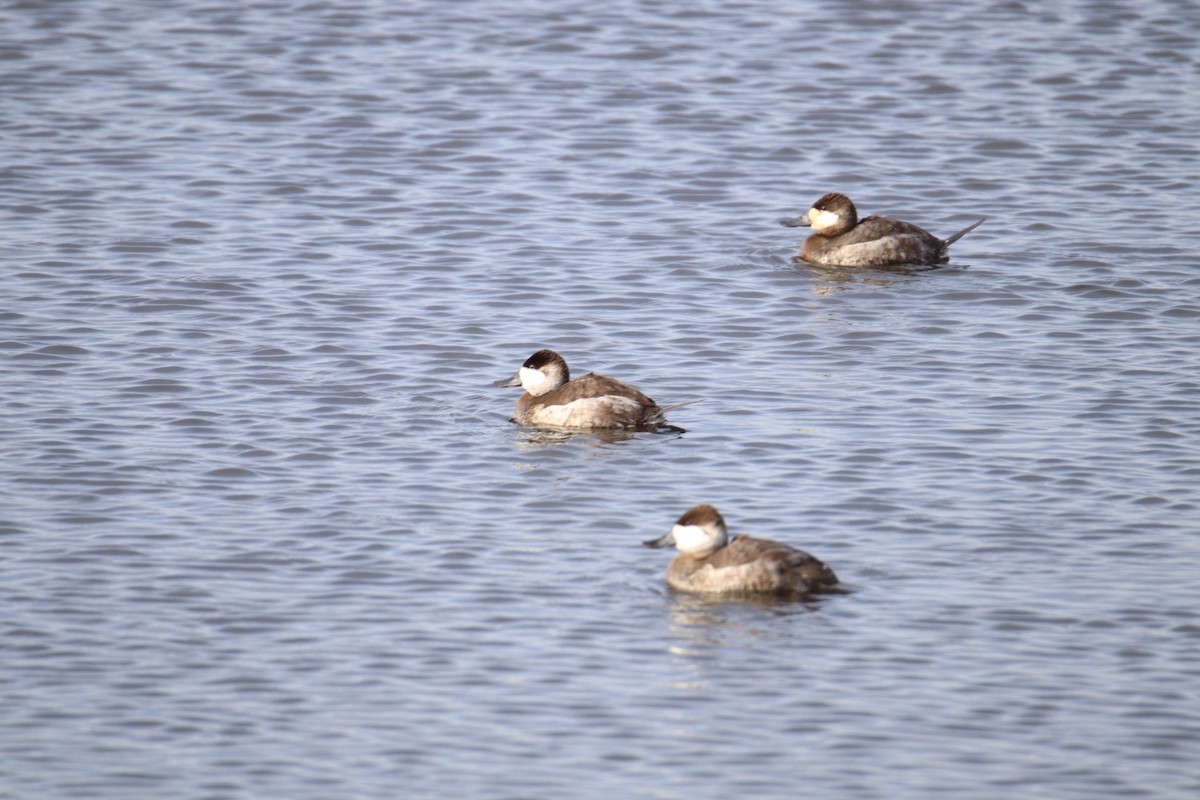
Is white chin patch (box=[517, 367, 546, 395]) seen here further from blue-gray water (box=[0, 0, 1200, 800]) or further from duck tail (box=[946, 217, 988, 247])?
duck tail (box=[946, 217, 988, 247])

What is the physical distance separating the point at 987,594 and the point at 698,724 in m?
2.09

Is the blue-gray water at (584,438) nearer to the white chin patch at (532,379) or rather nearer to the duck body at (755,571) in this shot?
the duck body at (755,571)

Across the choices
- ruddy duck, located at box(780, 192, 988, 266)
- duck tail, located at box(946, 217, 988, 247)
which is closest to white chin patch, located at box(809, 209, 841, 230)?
ruddy duck, located at box(780, 192, 988, 266)

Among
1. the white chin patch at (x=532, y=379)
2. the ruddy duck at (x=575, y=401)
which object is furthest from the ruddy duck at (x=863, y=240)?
the white chin patch at (x=532, y=379)

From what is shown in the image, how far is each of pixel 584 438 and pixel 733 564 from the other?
274 cm

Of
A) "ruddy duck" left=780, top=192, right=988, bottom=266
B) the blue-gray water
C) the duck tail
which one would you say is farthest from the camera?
the duck tail

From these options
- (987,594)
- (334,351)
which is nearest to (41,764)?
(987,594)

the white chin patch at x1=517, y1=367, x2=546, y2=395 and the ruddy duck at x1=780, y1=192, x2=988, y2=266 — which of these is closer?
the white chin patch at x1=517, y1=367, x2=546, y2=395

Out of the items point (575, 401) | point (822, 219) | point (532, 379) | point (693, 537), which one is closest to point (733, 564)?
point (693, 537)

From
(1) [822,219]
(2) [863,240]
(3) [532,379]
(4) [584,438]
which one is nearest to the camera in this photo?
(4) [584,438]

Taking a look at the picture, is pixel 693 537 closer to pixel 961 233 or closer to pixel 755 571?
pixel 755 571

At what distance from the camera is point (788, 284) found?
15.0 metres

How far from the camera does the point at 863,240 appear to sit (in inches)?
597

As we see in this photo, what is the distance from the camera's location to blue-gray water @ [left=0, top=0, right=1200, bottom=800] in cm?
786
